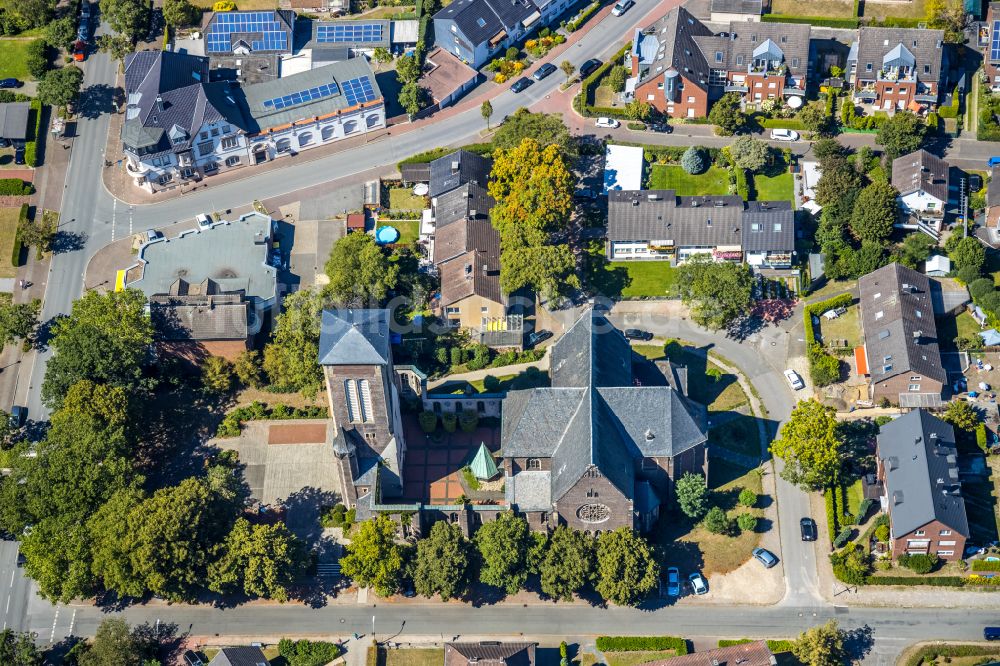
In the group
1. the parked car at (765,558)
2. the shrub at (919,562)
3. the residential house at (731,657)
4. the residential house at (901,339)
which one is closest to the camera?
the residential house at (731,657)

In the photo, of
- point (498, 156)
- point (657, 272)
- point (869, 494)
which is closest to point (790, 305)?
point (657, 272)

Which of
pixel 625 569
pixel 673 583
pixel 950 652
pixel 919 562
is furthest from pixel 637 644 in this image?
pixel 950 652

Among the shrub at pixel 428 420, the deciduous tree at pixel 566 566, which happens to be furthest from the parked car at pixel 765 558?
the shrub at pixel 428 420

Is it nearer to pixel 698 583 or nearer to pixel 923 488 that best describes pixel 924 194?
pixel 923 488

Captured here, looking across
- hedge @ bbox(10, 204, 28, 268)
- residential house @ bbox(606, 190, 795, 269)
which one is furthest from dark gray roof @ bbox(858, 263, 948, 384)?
hedge @ bbox(10, 204, 28, 268)

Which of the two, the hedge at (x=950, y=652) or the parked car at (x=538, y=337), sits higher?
the parked car at (x=538, y=337)

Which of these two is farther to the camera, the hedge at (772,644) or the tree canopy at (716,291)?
the tree canopy at (716,291)

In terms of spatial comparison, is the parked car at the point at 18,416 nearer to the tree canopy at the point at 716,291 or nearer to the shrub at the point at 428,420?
the shrub at the point at 428,420
